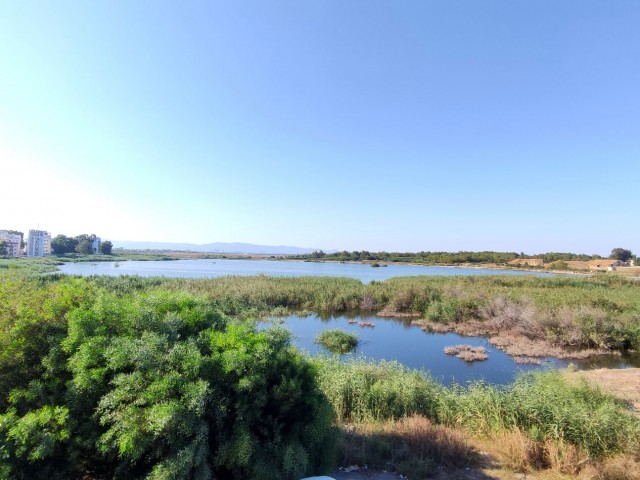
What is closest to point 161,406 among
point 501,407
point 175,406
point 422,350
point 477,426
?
point 175,406

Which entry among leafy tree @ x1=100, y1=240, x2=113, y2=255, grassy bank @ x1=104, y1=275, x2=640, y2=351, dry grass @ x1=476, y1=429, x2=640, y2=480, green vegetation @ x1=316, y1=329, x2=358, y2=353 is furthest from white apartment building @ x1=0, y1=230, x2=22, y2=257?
dry grass @ x1=476, y1=429, x2=640, y2=480

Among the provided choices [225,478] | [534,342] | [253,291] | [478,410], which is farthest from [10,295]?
[253,291]

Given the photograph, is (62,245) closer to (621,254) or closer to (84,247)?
(84,247)

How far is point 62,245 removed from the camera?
108125 millimetres

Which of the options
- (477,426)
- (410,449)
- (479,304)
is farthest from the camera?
(479,304)

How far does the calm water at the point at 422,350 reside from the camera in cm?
1206

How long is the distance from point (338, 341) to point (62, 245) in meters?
128

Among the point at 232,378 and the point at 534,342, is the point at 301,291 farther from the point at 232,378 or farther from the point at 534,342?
the point at 232,378

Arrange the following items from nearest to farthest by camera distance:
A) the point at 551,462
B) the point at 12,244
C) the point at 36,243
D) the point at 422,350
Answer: the point at 551,462, the point at 422,350, the point at 12,244, the point at 36,243

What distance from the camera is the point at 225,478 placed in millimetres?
3631

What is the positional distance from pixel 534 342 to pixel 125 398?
705 inches

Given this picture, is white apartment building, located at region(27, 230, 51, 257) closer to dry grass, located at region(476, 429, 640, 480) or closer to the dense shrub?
the dense shrub

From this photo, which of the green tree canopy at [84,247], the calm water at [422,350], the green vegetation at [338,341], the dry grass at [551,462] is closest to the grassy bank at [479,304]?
the calm water at [422,350]

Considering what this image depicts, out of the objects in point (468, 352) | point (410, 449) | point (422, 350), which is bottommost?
point (422, 350)
